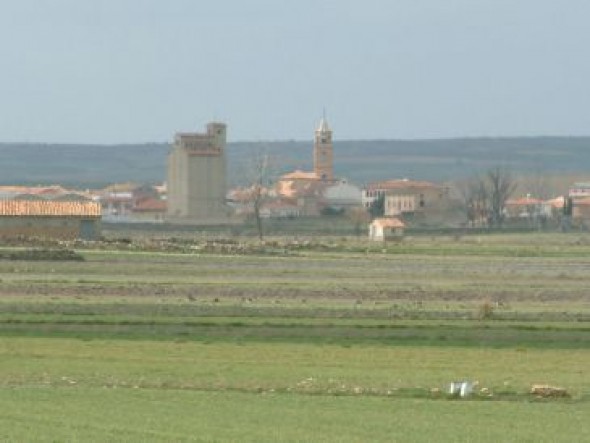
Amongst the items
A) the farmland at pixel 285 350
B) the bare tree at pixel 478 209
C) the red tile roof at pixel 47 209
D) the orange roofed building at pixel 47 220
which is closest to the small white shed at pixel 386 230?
the red tile roof at pixel 47 209

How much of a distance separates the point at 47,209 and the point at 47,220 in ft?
4.27

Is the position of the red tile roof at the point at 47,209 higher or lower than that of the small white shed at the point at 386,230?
higher

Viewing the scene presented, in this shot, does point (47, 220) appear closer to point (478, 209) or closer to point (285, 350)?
point (285, 350)

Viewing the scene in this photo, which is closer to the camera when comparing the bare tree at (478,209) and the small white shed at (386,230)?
the small white shed at (386,230)

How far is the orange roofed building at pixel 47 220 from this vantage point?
90.4 metres

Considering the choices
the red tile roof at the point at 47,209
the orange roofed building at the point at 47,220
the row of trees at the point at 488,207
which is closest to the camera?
the orange roofed building at the point at 47,220

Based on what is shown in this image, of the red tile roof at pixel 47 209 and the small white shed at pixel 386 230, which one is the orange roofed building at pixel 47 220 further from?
the small white shed at pixel 386 230

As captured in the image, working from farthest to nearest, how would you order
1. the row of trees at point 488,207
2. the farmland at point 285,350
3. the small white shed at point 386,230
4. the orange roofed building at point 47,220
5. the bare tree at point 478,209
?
the bare tree at point 478,209
the row of trees at point 488,207
the small white shed at point 386,230
the orange roofed building at point 47,220
the farmland at point 285,350

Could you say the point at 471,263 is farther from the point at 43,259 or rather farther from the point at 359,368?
the point at 359,368

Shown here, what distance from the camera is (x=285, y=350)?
109 feet

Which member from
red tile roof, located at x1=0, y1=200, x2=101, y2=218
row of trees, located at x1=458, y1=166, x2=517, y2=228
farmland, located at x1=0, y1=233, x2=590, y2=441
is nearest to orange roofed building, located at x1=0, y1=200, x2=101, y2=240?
red tile roof, located at x1=0, y1=200, x2=101, y2=218

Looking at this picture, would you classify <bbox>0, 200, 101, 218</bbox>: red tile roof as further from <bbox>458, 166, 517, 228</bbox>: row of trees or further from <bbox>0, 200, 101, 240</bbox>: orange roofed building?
<bbox>458, 166, 517, 228</bbox>: row of trees

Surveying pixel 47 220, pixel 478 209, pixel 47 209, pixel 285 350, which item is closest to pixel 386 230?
pixel 47 209

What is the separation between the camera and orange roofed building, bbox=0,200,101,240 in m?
90.4
